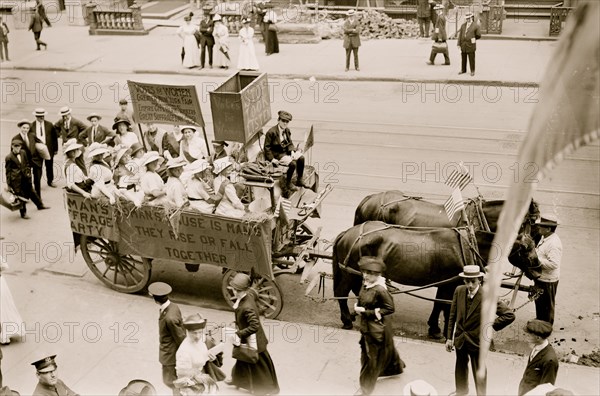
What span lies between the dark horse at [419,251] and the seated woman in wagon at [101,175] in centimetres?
305

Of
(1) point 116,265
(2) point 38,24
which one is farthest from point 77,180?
(2) point 38,24

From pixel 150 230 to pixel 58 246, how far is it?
10.2 ft

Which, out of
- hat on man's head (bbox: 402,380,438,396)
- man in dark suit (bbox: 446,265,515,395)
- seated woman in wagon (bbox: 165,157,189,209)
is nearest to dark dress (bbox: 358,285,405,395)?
man in dark suit (bbox: 446,265,515,395)

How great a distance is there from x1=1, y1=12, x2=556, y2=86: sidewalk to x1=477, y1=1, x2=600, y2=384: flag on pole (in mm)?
20559

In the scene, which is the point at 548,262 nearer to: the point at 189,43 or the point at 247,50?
the point at 247,50

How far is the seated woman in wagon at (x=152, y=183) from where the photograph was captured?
10.0 meters

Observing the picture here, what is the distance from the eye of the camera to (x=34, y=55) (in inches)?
1050

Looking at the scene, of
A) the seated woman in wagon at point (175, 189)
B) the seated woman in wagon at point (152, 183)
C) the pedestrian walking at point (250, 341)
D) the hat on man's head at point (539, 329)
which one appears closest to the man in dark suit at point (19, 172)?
the seated woman in wagon at point (152, 183)

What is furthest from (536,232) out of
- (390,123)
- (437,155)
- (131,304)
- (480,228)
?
(390,123)

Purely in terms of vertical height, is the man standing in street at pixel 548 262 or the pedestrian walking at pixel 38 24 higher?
the pedestrian walking at pixel 38 24

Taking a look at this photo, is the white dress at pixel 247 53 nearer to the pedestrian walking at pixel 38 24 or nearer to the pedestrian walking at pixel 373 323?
the pedestrian walking at pixel 38 24

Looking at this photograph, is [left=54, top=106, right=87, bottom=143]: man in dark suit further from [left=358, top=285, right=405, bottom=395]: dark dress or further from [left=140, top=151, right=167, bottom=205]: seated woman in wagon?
[left=358, top=285, right=405, bottom=395]: dark dress

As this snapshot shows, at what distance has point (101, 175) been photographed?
10.5m

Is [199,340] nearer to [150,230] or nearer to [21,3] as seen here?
[150,230]
